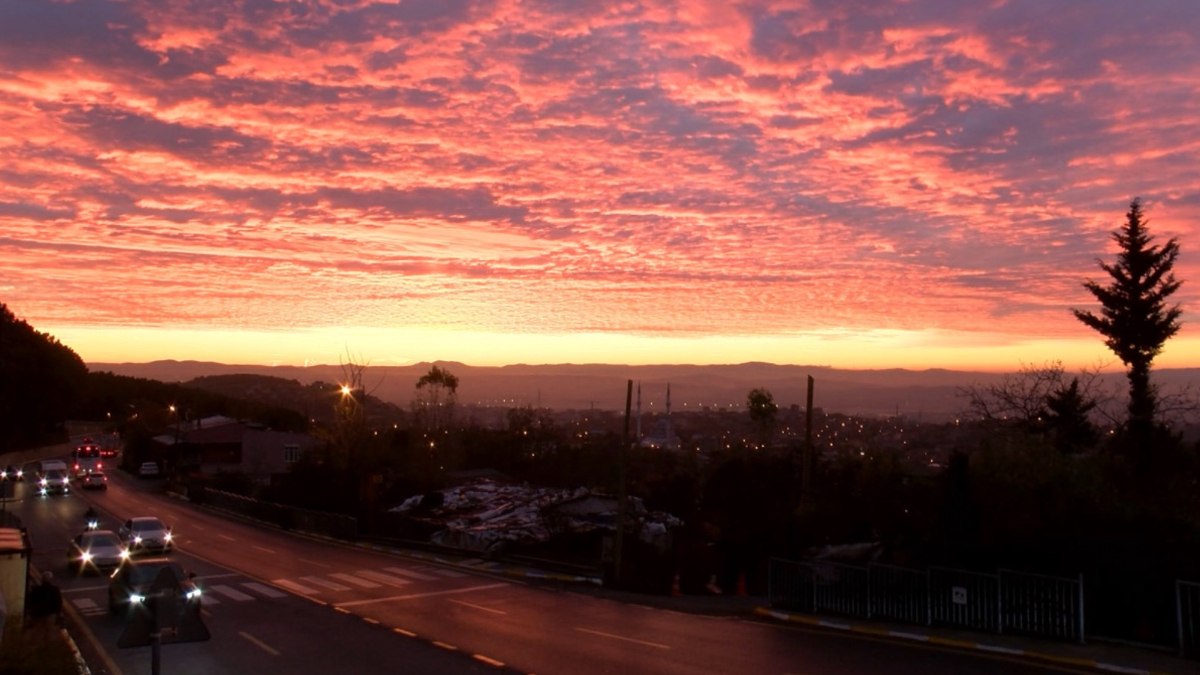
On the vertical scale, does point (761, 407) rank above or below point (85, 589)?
above

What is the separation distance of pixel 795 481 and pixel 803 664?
26.9 meters

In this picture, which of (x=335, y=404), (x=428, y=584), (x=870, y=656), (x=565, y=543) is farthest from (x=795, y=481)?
(x=335, y=404)

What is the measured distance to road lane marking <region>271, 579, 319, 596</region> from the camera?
2653 centimetres

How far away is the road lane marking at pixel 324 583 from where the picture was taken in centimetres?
2727

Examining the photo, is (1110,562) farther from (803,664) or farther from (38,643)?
(38,643)

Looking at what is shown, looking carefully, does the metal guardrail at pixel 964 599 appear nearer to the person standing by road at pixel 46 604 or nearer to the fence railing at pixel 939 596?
the fence railing at pixel 939 596

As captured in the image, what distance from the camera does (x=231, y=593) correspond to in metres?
26.3

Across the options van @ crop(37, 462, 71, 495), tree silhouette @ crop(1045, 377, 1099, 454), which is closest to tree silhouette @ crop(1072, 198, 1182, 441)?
tree silhouette @ crop(1045, 377, 1099, 454)

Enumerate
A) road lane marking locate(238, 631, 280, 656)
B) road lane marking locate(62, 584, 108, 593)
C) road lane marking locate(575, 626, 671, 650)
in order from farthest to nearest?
road lane marking locate(62, 584, 108, 593)
road lane marking locate(575, 626, 671, 650)
road lane marking locate(238, 631, 280, 656)

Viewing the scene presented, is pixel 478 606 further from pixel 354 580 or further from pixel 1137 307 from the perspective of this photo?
pixel 1137 307

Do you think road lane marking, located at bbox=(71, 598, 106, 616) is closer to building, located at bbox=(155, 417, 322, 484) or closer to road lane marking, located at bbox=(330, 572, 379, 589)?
road lane marking, located at bbox=(330, 572, 379, 589)

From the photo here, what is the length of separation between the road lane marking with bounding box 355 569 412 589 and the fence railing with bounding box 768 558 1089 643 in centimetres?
1104

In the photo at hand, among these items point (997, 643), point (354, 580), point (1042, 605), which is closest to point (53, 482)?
point (354, 580)

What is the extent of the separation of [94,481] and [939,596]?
215 ft
